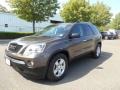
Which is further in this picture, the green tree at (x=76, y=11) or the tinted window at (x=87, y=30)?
the green tree at (x=76, y=11)

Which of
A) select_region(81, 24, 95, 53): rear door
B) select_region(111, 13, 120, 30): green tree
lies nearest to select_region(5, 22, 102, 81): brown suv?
select_region(81, 24, 95, 53): rear door

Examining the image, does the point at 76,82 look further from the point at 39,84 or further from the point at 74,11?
the point at 74,11

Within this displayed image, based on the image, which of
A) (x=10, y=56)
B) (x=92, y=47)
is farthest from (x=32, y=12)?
(x=10, y=56)

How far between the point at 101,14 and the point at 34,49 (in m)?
39.7

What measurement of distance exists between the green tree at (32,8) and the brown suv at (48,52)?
17.9 metres

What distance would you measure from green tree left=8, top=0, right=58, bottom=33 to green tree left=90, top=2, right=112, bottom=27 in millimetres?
15486

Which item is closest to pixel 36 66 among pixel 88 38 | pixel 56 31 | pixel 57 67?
pixel 57 67

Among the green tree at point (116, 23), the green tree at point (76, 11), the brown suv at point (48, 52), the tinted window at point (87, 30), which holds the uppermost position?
the green tree at point (76, 11)

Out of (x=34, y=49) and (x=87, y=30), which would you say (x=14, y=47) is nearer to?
Answer: (x=34, y=49)

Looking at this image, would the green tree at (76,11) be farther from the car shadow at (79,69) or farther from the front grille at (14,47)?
the front grille at (14,47)

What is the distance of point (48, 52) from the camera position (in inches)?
206

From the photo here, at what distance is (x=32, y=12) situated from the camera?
24.2 m

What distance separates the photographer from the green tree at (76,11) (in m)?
31.9

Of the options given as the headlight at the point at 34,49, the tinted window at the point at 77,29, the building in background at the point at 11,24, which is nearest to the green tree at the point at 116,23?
the building in background at the point at 11,24
